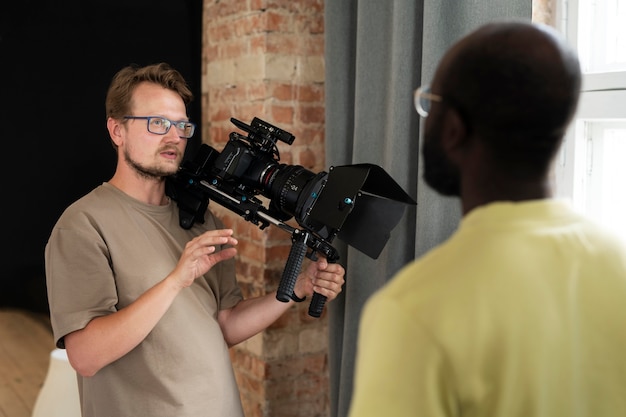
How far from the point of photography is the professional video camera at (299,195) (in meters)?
1.44

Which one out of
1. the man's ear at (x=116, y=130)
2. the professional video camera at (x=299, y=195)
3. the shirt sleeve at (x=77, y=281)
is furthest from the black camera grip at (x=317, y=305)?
the man's ear at (x=116, y=130)

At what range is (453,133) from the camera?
27.8 inches

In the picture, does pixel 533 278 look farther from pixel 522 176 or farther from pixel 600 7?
pixel 600 7

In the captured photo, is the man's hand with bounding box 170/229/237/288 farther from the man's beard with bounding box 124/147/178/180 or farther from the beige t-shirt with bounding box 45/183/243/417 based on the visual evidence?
the man's beard with bounding box 124/147/178/180

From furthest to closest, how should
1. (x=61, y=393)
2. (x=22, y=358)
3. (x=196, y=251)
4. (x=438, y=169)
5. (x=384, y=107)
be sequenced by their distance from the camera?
(x=22, y=358), (x=61, y=393), (x=384, y=107), (x=196, y=251), (x=438, y=169)

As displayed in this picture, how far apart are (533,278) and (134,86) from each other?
48.4 inches

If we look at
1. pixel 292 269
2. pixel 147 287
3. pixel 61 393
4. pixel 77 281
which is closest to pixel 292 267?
pixel 292 269

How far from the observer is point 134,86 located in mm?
1637

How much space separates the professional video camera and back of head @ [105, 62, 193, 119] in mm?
196

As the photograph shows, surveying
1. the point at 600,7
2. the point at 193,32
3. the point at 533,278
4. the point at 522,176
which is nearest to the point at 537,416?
the point at 533,278

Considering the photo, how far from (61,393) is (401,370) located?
62.1 inches

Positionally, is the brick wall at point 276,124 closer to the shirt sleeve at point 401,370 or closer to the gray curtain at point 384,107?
the gray curtain at point 384,107

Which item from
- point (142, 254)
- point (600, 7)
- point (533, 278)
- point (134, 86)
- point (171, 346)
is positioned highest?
point (600, 7)

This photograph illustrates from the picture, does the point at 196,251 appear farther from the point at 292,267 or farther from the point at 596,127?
the point at 596,127
